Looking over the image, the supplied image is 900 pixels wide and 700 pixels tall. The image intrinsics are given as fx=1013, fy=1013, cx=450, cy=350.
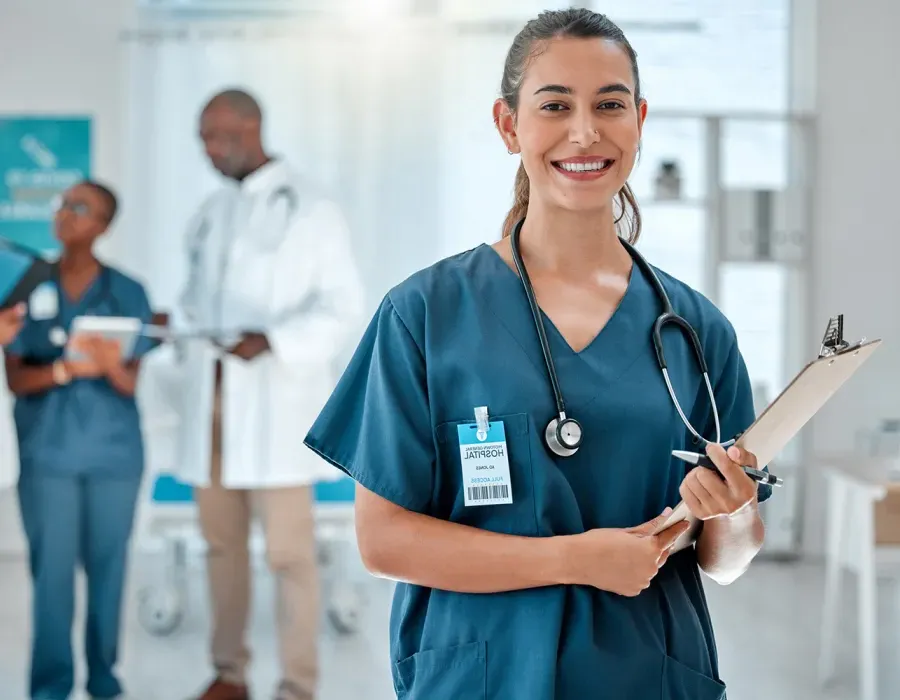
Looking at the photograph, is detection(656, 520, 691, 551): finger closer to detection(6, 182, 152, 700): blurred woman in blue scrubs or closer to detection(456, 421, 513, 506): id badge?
detection(456, 421, 513, 506): id badge

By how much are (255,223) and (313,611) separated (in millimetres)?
1086

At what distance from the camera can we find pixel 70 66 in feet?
9.24

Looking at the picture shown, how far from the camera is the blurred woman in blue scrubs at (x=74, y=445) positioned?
9.07 ft

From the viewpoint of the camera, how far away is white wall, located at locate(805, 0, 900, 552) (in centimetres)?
445

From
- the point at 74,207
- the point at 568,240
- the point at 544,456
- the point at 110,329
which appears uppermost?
the point at 74,207

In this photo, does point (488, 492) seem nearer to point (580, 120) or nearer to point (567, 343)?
point (567, 343)

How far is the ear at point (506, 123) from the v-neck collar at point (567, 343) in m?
0.13

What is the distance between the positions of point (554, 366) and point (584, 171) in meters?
0.21

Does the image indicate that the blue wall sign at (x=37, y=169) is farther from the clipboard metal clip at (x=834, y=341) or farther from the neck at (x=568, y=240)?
the clipboard metal clip at (x=834, y=341)

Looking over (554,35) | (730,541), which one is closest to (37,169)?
(554,35)

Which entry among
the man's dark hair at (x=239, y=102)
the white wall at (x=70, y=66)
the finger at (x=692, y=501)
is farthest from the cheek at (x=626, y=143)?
the white wall at (x=70, y=66)

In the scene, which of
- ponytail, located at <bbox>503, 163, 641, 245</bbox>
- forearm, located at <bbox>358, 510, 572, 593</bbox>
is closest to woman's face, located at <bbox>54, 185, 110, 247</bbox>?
ponytail, located at <bbox>503, 163, 641, 245</bbox>

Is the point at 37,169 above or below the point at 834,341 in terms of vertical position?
above

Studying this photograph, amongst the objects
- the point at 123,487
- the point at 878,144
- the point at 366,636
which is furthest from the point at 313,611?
the point at 878,144
